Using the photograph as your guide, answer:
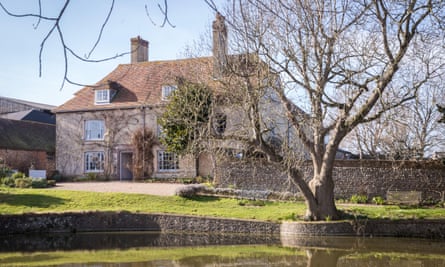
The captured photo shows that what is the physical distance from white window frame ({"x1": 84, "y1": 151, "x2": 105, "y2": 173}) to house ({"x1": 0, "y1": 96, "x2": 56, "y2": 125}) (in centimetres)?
1155

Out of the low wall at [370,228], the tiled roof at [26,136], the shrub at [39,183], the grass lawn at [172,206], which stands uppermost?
the tiled roof at [26,136]

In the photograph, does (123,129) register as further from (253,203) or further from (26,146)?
(253,203)

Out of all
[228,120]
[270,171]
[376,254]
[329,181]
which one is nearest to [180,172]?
[270,171]

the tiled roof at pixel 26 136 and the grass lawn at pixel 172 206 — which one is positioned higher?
the tiled roof at pixel 26 136

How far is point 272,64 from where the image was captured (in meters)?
16.2

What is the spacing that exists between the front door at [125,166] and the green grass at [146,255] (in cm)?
1798

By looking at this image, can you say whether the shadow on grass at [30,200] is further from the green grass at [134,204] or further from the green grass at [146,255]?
the green grass at [146,255]

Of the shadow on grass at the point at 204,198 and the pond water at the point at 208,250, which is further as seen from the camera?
the shadow on grass at the point at 204,198

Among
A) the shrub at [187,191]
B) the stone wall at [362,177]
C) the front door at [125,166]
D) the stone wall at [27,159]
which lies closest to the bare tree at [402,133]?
the stone wall at [362,177]

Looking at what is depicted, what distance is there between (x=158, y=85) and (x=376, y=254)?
21450 mm

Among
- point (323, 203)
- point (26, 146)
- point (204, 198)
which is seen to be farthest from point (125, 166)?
point (323, 203)

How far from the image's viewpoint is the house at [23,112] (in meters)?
42.3

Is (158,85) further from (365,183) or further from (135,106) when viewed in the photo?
(365,183)

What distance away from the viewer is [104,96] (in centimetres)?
3316
